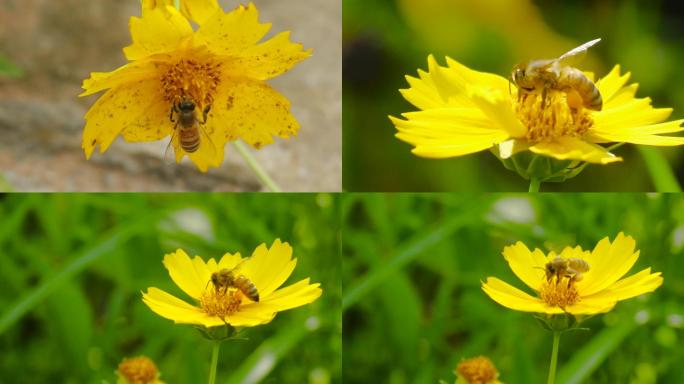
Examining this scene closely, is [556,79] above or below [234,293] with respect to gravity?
above

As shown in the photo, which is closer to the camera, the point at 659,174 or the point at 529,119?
the point at 529,119

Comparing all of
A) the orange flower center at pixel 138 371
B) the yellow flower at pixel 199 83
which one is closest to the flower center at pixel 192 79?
the yellow flower at pixel 199 83

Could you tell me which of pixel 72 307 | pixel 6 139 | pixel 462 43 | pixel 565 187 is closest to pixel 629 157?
pixel 565 187

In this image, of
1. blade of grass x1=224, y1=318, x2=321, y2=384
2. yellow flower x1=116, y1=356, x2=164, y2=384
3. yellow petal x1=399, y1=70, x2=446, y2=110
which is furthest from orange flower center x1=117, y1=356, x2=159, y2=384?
yellow petal x1=399, y1=70, x2=446, y2=110

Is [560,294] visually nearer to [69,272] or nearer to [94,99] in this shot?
[69,272]

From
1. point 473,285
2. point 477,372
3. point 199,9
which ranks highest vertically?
point 199,9

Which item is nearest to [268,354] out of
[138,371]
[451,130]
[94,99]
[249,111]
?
[138,371]

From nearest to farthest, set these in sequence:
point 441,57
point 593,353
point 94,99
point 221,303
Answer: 1. point 221,303
2. point 593,353
3. point 441,57
4. point 94,99
